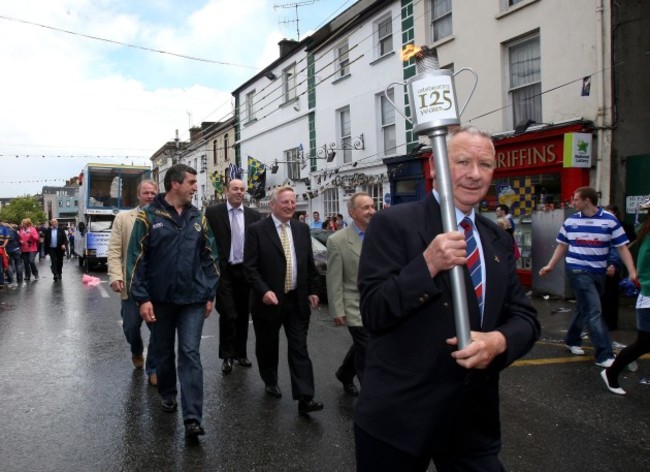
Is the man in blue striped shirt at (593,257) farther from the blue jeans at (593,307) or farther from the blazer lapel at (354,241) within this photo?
the blazer lapel at (354,241)

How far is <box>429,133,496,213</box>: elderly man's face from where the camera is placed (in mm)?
1922

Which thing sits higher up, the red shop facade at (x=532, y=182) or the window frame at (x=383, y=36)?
the window frame at (x=383, y=36)

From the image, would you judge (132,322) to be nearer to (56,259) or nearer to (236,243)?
(236,243)

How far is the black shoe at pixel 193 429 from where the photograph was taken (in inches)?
159

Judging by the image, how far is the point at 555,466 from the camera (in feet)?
11.8

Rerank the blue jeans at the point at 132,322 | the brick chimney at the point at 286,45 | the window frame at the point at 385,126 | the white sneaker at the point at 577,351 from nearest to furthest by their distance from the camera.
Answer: the blue jeans at the point at 132,322 → the white sneaker at the point at 577,351 → the window frame at the point at 385,126 → the brick chimney at the point at 286,45

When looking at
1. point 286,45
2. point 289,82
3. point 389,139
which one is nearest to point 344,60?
point 389,139

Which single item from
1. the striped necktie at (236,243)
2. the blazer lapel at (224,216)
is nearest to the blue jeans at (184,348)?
the striped necktie at (236,243)

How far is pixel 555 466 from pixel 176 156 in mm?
40995

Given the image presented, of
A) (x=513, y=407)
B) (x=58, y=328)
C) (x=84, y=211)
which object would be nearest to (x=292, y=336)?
(x=513, y=407)

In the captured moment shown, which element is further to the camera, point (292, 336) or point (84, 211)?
point (84, 211)

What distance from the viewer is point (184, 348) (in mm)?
4223

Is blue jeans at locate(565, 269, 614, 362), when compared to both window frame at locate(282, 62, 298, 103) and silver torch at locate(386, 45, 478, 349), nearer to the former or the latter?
silver torch at locate(386, 45, 478, 349)

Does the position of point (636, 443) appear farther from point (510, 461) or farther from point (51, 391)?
point (51, 391)
